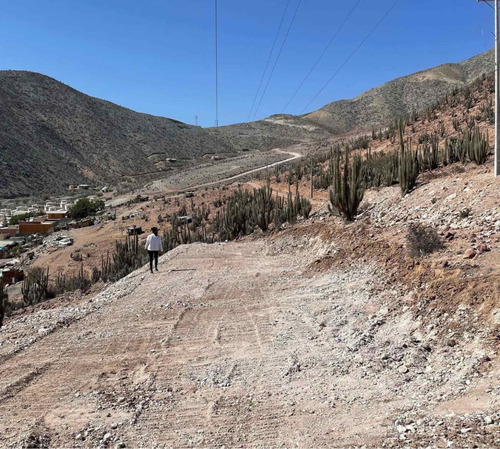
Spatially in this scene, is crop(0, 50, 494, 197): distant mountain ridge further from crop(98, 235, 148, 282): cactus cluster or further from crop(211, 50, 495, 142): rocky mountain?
crop(98, 235, 148, 282): cactus cluster

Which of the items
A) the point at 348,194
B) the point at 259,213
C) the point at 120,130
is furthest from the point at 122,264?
the point at 120,130

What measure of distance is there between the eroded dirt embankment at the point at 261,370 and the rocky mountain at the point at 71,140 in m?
56.3

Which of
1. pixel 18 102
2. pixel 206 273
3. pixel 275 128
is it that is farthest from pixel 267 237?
pixel 275 128

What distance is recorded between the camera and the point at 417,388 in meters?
5.36

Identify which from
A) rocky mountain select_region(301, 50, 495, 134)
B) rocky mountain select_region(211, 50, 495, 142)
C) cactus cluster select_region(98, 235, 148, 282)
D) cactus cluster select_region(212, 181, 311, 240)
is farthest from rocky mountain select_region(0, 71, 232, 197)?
cactus cluster select_region(212, 181, 311, 240)

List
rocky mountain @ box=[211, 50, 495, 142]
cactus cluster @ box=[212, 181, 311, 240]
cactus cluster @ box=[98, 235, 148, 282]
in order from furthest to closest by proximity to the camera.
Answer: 1. rocky mountain @ box=[211, 50, 495, 142]
2. cactus cluster @ box=[212, 181, 311, 240]
3. cactus cluster @ box=[98, 235, 148, 282]

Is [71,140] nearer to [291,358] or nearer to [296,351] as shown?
[296,351]

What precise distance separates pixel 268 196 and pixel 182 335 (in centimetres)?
1304

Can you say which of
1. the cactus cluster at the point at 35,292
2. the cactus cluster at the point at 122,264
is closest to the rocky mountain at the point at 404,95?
the cactus cluster at the point at 122,264

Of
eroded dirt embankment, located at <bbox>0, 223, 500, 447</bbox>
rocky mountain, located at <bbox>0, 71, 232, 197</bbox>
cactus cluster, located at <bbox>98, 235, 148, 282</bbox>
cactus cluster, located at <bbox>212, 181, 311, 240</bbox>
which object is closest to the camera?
eroded dirt embankment, located at <bbox>0, 223, 500, 447</bbox>

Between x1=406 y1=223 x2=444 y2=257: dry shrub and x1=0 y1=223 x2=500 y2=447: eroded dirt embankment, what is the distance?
1.26 feet

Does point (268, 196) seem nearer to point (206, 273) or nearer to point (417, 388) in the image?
point (206, 273)

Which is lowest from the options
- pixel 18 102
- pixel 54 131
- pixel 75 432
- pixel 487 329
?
pixel 75 432

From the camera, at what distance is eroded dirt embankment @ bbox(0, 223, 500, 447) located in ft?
16.0
